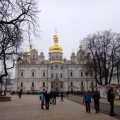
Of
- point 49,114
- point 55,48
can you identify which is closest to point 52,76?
point 55,48

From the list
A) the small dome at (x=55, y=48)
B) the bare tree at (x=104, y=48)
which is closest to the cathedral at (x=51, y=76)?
the small dome at (x=55, y=48)

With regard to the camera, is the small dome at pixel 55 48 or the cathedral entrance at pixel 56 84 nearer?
the cathedral entrance at pixel 56 84

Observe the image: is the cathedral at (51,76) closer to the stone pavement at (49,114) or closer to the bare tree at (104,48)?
the bare tree at (104,48)

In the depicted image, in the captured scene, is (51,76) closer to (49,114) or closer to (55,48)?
(55,48)

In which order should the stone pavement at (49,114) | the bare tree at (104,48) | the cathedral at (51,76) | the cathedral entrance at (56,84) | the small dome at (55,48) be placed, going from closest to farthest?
the stone pavement at (49,114)
the bare tree at (104,48)
the cathedral at (51,76)
the cathedral entrance at (56,84)
the small dome at (55,48)

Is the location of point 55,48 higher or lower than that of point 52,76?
higher

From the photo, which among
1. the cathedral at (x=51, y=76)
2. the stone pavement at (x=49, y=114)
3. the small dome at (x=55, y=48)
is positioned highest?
the small dome at (x=55, y=48)

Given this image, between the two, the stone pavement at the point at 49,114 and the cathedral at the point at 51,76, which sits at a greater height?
the cathedral at the point at 51,76

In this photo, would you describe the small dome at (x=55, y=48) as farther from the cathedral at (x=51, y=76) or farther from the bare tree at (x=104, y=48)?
the bare tree at (x=104, y=48)

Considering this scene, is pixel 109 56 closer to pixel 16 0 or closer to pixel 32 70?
pixel 16 0

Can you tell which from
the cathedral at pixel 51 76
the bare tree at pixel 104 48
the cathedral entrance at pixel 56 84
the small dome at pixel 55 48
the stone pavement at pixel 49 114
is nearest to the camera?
the stone pavement at pixel 49 114

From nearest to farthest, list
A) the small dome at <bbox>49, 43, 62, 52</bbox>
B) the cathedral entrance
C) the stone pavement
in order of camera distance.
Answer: the stone pavement → the cathedral entrance → the small dome at <bbox>49, 43, 62, 52</bbox>

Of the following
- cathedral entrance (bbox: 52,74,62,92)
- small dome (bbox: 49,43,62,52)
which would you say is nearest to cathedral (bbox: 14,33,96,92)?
cathedral entrance (bbox: 52,74,62,92)

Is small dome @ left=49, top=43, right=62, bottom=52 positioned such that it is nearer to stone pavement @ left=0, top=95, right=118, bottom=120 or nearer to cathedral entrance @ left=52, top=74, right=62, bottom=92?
cathedral entrance @ left=52, top=74, right=62, bottom=92
